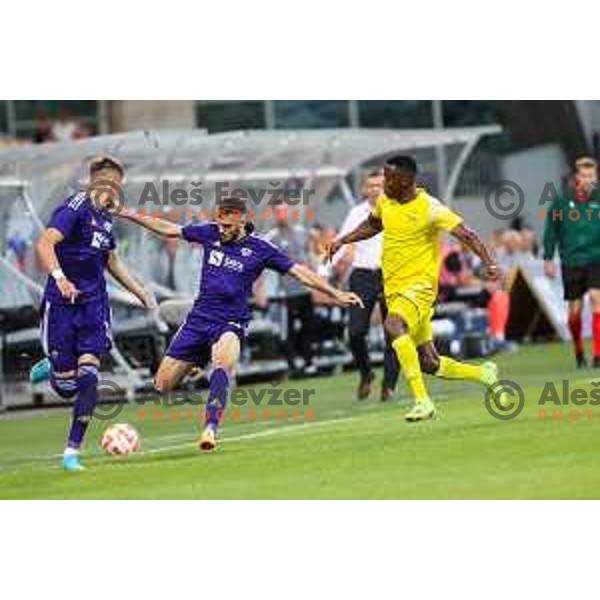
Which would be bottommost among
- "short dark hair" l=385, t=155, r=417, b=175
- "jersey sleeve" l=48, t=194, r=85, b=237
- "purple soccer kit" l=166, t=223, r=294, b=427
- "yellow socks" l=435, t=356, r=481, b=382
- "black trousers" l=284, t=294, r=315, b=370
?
"black trousers" l=284, t=294, r=315, b=370

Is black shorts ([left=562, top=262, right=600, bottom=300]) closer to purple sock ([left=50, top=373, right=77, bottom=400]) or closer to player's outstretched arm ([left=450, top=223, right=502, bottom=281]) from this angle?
player's outstretched arm ([left=450, top=223, right=502, bottom=281])

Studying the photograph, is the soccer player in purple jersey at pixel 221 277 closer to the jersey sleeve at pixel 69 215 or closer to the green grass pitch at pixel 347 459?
the jersey sleeve at pixel 69 215

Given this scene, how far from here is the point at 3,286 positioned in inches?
1058

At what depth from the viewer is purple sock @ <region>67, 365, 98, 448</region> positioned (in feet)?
56.9

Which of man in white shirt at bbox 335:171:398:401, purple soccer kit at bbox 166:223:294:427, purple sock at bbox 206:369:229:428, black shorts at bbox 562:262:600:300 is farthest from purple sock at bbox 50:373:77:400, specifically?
black shorts at bbox 562:262:600:300

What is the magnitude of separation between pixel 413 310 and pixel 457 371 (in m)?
0.68

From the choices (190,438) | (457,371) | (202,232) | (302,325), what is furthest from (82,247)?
(302,325)

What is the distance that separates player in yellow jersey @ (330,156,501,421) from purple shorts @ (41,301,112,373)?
232 centimetres

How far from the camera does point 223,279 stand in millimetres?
18359

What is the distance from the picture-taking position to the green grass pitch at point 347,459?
14.8 meters

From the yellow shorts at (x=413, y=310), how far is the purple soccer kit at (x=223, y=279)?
124cm

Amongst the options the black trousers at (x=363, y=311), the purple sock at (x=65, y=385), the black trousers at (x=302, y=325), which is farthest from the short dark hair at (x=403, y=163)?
the black trousers at (x=302, y=325)

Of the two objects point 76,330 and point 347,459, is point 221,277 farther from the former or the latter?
point 347,459

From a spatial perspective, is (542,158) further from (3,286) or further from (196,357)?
(196,357)
